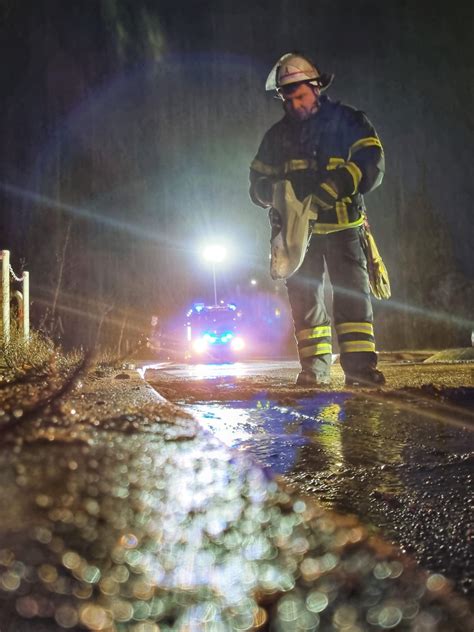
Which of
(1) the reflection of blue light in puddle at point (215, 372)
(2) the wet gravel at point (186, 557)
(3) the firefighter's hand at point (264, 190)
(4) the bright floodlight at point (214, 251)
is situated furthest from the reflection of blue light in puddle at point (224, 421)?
(4) the bright floodlight at point (214, 251)

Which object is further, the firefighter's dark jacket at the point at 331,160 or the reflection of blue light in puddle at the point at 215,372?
the reflection of blue light in puddle at the point at 215,372

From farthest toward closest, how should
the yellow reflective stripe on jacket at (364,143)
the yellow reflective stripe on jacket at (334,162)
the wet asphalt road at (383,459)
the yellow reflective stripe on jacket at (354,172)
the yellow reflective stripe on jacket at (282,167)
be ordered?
the yellow reflective stripe on jacket at (282,167) < the yellow reflective stripe on jacket at (334,162) < the yellow reflective stripe on jacket at (364,143) < the yellow reflective stripe on jacket at (354,172) < the wet asphalt road at (383,459)

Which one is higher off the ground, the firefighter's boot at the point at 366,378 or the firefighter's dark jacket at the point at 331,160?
the firefighter's dark jacket at the point at 331,160

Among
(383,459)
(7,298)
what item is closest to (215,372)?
(7,298)

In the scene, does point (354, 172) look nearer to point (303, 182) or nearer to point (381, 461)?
point (303, 182)

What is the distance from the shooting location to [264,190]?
4746mm

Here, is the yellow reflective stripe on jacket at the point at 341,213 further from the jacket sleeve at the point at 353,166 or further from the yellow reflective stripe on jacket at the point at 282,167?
the yellow reflective stripe on jacket at the point at 282,167

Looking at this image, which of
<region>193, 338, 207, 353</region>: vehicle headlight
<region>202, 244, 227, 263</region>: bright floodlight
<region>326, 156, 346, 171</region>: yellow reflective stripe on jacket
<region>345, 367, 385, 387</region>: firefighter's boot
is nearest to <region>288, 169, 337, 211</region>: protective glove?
<region>326, 156, 346, 171</region>: yellow reflective stripe on jacket

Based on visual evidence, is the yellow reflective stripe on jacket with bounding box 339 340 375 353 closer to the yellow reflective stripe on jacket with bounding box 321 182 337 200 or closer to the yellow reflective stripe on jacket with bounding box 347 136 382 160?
the yellow reflective stripe on jacket with bounding box 321 182 337 200

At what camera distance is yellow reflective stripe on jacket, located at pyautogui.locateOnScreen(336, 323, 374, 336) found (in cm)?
445

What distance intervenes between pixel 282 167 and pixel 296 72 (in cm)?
70

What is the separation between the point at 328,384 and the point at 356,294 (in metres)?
0.72

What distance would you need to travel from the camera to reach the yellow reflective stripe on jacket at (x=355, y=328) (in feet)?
14.6

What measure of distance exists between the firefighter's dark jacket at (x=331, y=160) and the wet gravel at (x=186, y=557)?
Answer: 3022mm
